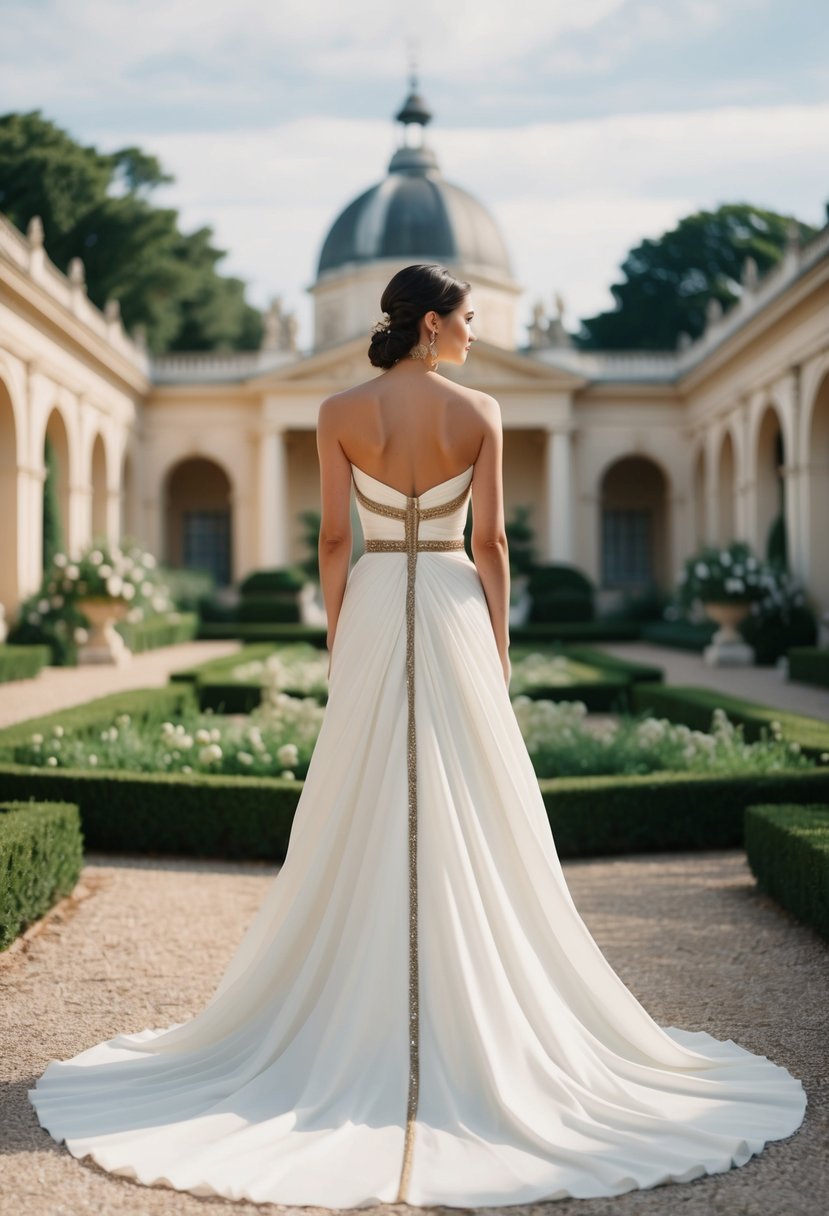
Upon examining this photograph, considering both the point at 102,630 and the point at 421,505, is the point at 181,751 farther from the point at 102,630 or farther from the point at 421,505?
the point at 102,630

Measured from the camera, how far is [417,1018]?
2943 mm

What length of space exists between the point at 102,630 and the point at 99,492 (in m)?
9.38

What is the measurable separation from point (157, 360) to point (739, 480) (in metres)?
15.4

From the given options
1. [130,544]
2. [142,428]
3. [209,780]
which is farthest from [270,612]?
[209,780]

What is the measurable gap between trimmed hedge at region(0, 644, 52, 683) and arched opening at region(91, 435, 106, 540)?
11.0 meters

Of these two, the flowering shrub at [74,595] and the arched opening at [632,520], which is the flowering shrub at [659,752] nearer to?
the flowering shrub at [74,595]

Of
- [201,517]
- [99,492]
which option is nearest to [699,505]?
[201,517]

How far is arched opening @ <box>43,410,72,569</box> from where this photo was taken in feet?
73.3

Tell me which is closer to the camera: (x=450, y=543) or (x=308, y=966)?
(x=308, y=966)

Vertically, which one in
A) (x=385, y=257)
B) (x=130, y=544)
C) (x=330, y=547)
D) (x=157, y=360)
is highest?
(x=385, y=257)

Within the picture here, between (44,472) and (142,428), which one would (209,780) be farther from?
(142,428)

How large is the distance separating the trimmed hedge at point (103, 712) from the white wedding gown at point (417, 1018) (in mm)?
4236

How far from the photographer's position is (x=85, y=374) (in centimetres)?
2453

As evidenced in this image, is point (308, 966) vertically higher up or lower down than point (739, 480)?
lower down
